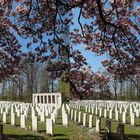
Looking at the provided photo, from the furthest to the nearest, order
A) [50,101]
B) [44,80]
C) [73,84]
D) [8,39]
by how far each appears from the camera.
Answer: [44,80], [50,101], [8,39], [73,84]

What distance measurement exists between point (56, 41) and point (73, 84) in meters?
1.52

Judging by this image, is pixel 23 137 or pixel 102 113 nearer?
pixel 23 137

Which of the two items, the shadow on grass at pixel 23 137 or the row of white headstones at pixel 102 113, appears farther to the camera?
the row of white headstones at pixel 102 113

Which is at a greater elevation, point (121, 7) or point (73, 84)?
point (121, 7)

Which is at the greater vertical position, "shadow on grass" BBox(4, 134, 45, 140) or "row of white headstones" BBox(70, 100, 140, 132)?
"row of white headstones" BBox(70, 100, 140, 132)

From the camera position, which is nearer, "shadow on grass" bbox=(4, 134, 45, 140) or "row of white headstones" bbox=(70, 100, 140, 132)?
"shadow on grass" bbox=(4, 134, 45, 140)

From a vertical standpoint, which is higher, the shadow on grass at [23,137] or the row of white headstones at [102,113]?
the row of white headstones at [102,113]

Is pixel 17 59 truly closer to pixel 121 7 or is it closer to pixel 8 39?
pixel 8 39

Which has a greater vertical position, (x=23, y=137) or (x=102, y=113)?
(x=102, y=113)

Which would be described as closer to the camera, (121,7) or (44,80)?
(121,7)

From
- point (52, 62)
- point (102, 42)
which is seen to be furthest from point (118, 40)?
point (52, 62)

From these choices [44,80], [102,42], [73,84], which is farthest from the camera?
[44,80]

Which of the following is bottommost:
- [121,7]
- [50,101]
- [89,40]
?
[50,101]

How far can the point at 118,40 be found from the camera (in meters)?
12.5
